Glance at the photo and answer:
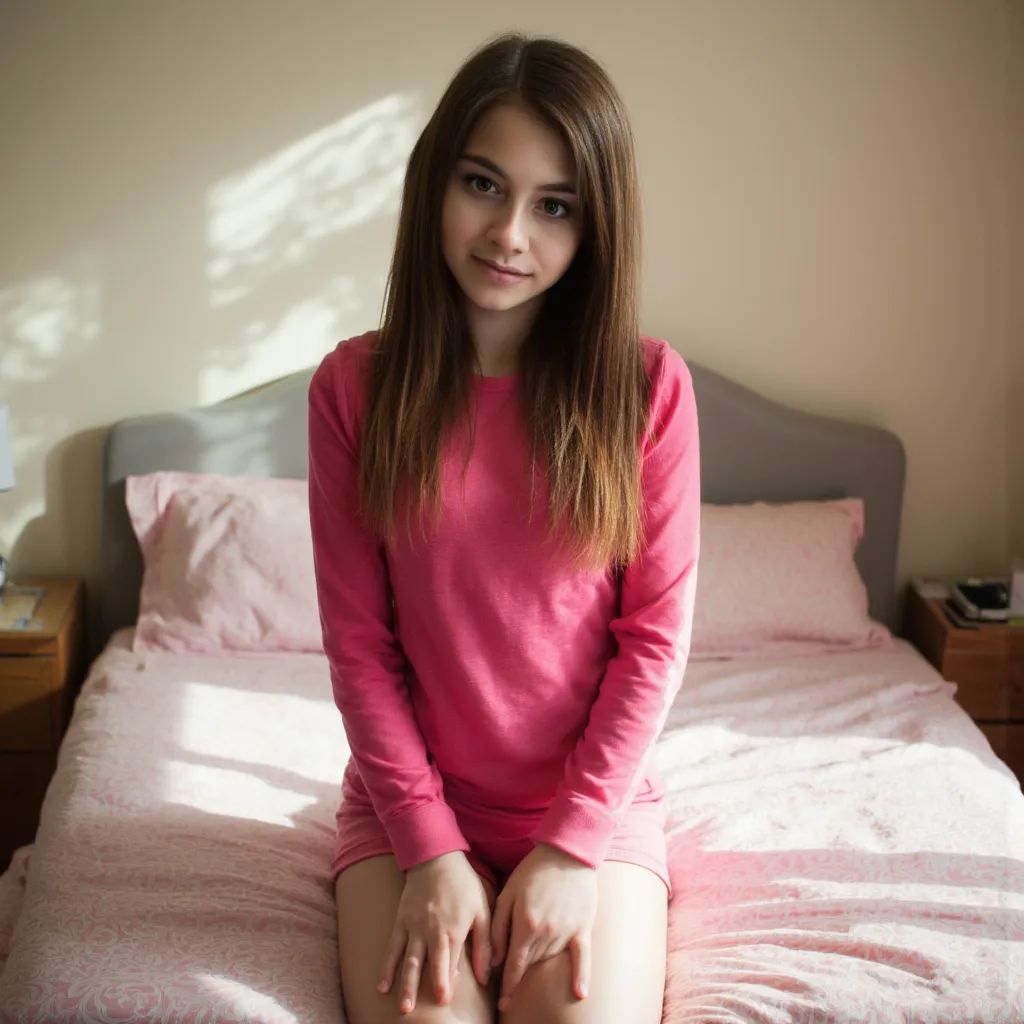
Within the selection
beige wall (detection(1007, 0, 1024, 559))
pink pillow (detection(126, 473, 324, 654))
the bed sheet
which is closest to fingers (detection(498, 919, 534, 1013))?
the bed sheet

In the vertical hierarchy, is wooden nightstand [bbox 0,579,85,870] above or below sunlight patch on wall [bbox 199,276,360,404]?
below

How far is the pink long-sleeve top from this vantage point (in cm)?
148

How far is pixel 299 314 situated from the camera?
2799 mm

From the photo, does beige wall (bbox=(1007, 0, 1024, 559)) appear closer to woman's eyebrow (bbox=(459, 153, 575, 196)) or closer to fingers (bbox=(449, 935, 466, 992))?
woman's eyebrow (bbox=(459, 153, 575, 196))

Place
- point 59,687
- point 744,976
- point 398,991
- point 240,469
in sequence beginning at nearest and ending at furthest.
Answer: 1. point 398,991
2. point 744,976
3. point 59,687
4. point 240,469

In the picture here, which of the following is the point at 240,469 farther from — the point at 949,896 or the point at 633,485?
the point at 949,896

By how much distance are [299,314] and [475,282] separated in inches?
57.8

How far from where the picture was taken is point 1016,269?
286cm

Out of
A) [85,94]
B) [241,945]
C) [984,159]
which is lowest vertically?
[241,945]

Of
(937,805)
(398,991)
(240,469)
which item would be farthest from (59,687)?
(937,805)

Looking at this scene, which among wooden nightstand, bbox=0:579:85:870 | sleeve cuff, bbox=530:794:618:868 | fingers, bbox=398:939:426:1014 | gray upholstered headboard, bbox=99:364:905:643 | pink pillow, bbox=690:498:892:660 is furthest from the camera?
gray upholstered headboard, bbox=99:364:905:643

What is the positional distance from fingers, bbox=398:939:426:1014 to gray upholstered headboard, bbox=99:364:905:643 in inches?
64.6

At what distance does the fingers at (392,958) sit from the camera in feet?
4.32

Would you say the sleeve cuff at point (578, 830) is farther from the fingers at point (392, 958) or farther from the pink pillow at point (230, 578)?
the pink pillow at point (230, 578)
